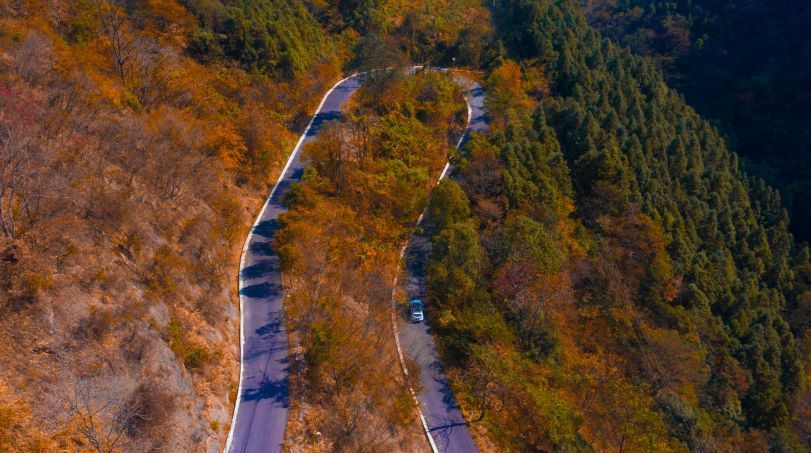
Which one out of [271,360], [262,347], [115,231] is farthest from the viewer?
[262,347]

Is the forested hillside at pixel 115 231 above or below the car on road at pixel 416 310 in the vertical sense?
above

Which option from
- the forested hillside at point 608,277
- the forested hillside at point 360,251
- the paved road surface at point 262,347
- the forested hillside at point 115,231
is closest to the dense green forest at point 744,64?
the forested hillside at point 608,277

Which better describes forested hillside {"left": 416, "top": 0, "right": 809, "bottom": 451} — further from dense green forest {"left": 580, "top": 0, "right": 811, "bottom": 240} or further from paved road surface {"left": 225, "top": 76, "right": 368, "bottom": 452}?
dense green forest {"left": 580, "top": 0, "right": 811, "bottom": 240}

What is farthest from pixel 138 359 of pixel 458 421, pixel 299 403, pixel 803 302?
pixel 803 302

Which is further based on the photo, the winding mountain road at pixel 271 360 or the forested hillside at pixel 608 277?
the forested hillside at pixel 608 277

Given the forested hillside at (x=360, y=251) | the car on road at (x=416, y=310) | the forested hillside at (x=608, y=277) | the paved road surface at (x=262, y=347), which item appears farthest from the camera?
the car on road at (x=416, y=310)

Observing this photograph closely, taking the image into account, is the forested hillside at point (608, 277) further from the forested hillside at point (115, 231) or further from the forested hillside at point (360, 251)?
the forested hillside at point (115, 231)

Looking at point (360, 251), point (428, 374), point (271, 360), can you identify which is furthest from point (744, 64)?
point (271, 360)

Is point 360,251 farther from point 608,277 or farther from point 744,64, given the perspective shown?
point 744,64
